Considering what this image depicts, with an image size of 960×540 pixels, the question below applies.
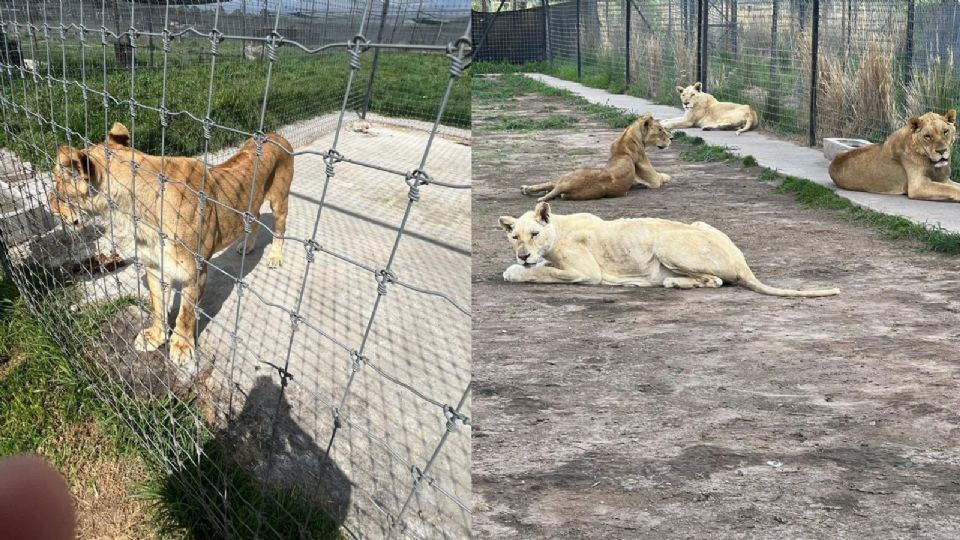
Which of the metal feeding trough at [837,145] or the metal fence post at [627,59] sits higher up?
the metal fence post at [627,59]

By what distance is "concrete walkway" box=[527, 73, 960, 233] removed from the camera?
7156 mm

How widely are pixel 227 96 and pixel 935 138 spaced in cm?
616

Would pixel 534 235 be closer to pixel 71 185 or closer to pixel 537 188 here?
pixel 71 185

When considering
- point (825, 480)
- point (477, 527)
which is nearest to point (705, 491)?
point (825, 480)

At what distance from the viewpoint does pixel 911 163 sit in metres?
7.70

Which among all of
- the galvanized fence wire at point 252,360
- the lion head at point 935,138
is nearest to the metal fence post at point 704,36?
the lion head at point 935,138

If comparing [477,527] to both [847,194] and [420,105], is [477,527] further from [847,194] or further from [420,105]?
[420,105]

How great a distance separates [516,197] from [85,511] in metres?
5.72

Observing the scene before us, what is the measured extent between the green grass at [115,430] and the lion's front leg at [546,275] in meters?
2.27

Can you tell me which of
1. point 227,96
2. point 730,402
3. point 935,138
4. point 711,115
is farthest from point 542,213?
point 711,115

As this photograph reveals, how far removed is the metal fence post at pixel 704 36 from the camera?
46.7ft

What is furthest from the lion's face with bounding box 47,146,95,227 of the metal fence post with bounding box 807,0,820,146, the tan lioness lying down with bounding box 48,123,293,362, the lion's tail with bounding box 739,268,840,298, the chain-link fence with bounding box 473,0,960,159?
the metal fence post with bounding box 807,0,820,146

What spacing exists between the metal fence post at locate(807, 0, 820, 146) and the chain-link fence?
0.5 inches

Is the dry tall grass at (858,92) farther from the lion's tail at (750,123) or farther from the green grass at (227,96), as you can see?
the green grass at (227,96)
